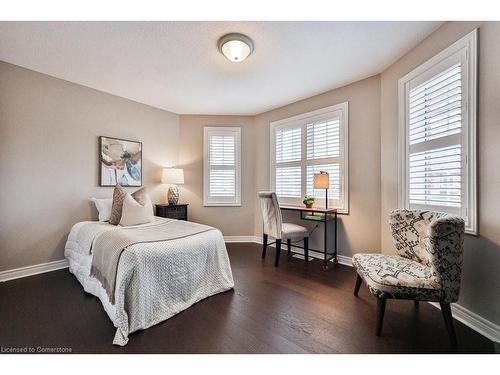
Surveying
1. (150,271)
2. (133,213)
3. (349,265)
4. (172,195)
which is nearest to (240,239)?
(172,195)

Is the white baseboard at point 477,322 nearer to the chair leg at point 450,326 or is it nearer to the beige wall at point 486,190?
the beige wall at point 486,190

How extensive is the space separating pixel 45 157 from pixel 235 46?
8.94ft

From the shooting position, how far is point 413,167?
7.36 feet

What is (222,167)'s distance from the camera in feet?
13.9

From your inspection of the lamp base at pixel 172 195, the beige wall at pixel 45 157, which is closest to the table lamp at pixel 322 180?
the lamp base at pixel 172 195

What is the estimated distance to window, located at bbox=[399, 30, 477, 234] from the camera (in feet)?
5.53

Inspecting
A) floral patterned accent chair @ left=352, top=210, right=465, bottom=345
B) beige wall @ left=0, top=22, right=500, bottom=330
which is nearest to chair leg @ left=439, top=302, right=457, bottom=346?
floral patterned accent chair @ left=352, top=210, right=465, bottom=345

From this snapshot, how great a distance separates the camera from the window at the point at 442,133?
1.69 metres

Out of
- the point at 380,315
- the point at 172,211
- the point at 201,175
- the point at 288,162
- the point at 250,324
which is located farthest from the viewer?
the point at 201,175

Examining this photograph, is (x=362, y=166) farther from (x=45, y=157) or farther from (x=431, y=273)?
(x=45, y=157)

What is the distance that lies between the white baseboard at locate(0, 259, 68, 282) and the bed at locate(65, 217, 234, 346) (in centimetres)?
57

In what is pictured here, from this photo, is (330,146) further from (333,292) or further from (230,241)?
(230,241)

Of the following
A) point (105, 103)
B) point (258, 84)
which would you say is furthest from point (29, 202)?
point (258, 84)

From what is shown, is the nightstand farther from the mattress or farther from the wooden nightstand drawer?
the mattress
